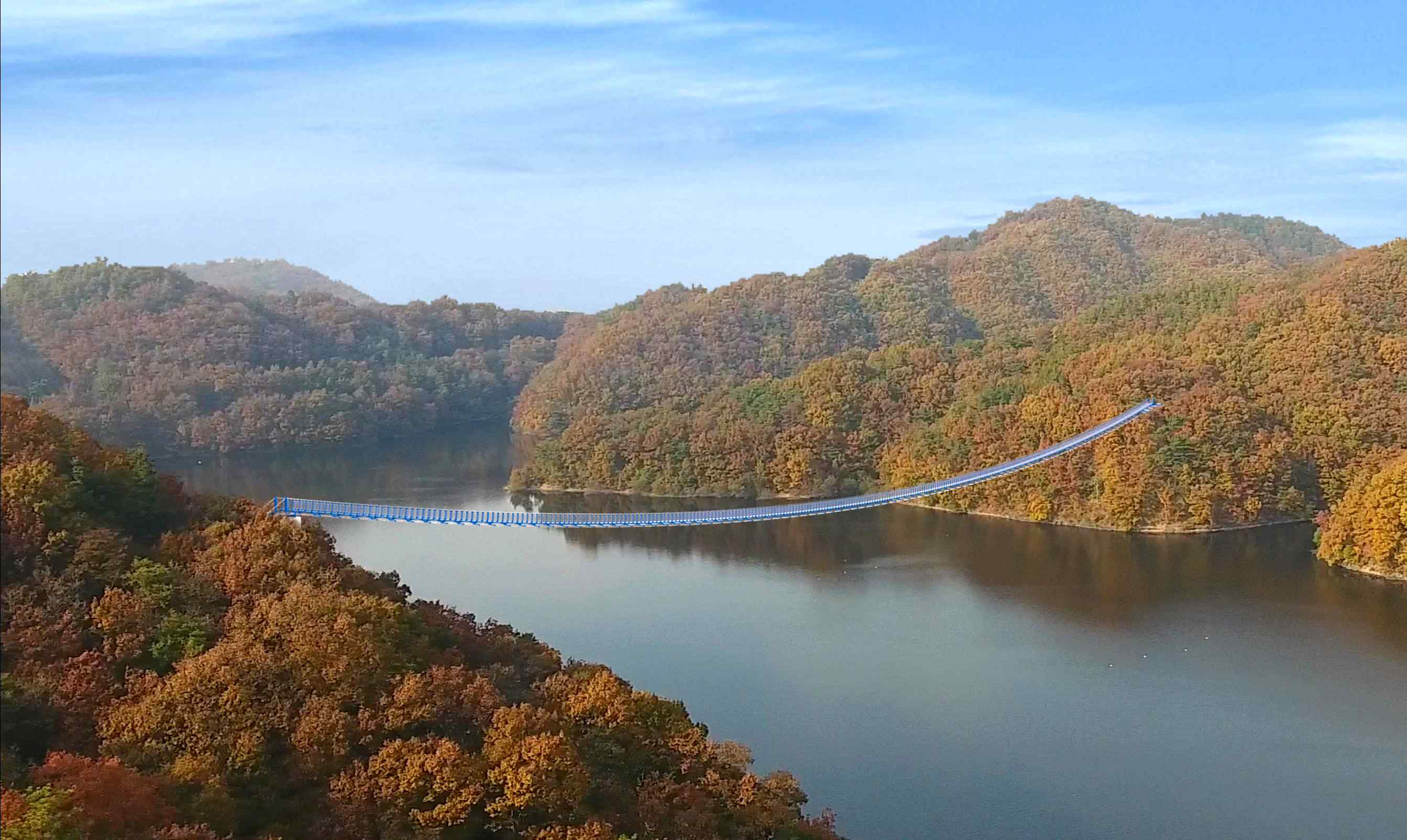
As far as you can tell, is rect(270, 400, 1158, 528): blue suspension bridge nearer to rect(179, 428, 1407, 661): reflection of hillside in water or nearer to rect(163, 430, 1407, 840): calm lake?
rect(179, 428, 1407, 661): reflection of hillside in water

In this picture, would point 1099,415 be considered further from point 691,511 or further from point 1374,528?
point 691,511

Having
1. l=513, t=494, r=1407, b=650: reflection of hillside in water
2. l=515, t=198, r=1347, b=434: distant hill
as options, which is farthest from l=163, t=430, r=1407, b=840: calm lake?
l=515, t=198, r=1347, b=434: distant hill

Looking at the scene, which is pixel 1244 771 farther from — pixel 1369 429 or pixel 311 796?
pixel 1369 429

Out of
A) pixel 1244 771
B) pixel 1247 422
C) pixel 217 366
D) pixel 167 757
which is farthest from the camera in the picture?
pixel 217 366

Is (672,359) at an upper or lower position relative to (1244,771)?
upper

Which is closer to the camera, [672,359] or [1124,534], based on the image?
[1124,534]

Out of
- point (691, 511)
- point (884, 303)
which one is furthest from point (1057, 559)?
point (884, 303)

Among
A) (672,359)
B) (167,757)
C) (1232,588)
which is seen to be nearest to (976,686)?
(1232,588)
